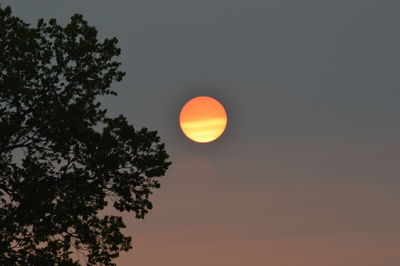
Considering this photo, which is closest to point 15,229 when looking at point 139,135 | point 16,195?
point 16,195

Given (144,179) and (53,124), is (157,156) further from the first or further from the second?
(53,124)

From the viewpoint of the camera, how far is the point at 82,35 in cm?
3309

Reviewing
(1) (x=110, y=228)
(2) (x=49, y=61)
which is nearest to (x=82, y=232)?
(1) (x=110, y=228)

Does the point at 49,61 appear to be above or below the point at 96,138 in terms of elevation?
above

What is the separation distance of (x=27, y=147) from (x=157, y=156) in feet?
16.4

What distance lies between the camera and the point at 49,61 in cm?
3241

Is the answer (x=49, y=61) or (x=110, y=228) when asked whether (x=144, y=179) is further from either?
(x=49, y=61)

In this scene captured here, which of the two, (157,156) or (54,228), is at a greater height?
(157,156)

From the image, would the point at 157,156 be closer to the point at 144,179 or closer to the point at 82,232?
the point at 144,179

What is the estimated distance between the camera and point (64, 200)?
31219mm

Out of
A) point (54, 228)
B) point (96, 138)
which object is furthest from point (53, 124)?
point (54, 228)

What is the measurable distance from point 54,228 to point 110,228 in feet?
7.26

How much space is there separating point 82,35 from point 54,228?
7.55 meters

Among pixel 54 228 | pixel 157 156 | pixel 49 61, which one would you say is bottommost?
pixel 54 228
